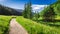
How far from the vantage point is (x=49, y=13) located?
260 feet

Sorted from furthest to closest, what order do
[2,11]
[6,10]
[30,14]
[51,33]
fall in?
[6,10] < [2,11] < [30,14] < [51,33]

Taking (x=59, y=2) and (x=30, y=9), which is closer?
(x=59, y=2)

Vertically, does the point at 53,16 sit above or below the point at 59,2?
below

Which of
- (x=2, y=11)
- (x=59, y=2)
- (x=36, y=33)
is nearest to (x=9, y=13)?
(x=2, y=11)

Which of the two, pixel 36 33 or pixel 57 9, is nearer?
pixel 36 33

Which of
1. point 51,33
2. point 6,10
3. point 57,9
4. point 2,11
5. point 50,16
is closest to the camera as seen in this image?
point 51,33

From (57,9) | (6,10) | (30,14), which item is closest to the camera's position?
(57,9)

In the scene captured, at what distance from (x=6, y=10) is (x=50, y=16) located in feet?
230

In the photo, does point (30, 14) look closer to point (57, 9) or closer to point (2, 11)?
point (2, 11)

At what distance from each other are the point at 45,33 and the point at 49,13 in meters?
63.2

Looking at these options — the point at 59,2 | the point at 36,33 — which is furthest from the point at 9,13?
the point at 36,33

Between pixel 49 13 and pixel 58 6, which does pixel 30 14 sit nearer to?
pixel 49 13

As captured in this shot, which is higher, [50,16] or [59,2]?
[59,2]

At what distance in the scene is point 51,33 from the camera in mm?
15828
